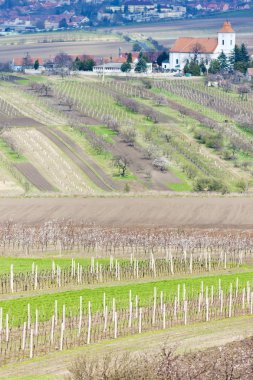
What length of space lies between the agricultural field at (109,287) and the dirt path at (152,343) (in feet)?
0.26

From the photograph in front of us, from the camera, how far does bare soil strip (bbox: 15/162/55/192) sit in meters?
117

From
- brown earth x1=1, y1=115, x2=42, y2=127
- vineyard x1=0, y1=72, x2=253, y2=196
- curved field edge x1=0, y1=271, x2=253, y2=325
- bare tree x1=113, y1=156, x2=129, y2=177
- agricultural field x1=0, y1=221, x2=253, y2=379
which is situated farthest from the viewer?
brown earth x1=1, y1=115, x2=42, y2=127

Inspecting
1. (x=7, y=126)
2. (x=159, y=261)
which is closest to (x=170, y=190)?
(x=7, y=126)

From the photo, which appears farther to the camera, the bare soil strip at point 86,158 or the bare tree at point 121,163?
the bare tree at point 121,163

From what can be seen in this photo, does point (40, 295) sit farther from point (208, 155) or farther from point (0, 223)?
point (208, 155)

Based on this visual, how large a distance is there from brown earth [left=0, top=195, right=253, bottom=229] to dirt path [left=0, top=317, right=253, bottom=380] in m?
34.5

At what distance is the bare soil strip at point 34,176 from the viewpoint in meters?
117

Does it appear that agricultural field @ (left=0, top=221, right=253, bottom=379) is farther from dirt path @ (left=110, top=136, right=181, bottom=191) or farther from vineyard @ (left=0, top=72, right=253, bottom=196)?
dirt path @ (left=110, top=136, right=181, bottom=191)

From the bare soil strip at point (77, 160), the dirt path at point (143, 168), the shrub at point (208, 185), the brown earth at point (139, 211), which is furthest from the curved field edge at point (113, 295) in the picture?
the dirt path at point (143, 168)

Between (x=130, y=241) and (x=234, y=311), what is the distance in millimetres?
23081

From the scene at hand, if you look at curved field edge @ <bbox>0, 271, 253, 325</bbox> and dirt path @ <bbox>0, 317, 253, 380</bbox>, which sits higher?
dirt path @ <bbox>0, 317, 253, 380</bbox>

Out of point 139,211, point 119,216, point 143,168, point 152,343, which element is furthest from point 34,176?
point 152,343

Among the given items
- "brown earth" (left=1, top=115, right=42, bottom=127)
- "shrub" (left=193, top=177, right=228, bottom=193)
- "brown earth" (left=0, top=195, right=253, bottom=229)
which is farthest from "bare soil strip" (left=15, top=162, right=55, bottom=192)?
"brown earth" (left=1, top=115, right=42, bottom=127)

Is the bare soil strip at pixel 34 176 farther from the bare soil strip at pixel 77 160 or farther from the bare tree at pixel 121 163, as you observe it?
the bare tree at pixel 121 163
